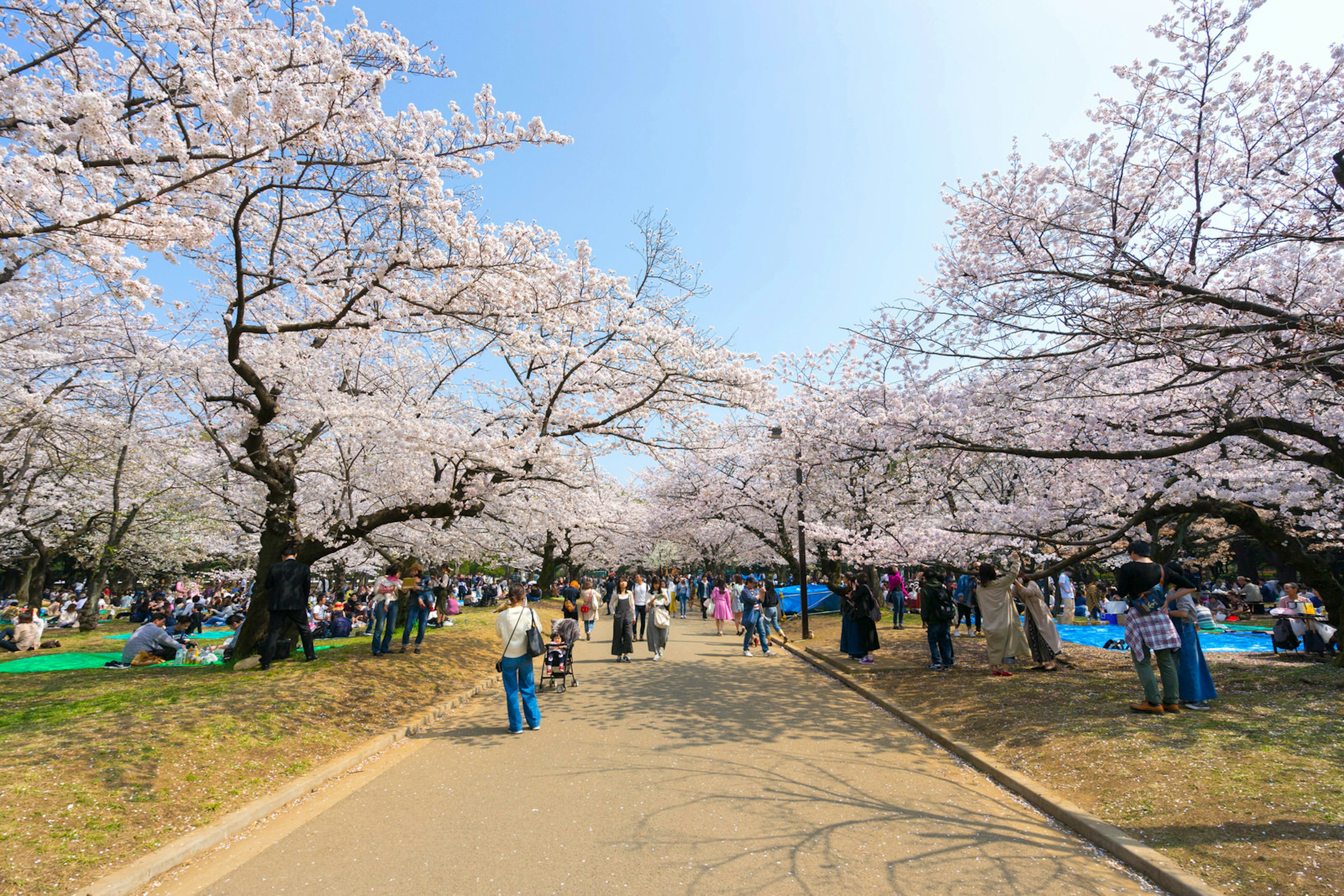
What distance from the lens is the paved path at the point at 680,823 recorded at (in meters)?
3.58

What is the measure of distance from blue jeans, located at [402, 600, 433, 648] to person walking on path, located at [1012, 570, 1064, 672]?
10471 mm

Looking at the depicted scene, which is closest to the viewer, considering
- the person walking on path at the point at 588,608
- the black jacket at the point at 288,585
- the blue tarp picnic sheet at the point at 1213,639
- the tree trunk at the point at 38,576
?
the black jacket at the point at 288,585

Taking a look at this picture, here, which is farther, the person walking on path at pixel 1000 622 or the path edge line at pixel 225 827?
the person walking on path at pixel 1000 622

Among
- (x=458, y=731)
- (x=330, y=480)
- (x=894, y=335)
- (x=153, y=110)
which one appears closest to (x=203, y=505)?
(x=330, y=480)

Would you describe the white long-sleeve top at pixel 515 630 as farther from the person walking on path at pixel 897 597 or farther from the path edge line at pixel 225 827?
the person walking on path at pixel 897 597

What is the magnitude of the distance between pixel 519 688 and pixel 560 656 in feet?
9.17

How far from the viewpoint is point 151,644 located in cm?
1148

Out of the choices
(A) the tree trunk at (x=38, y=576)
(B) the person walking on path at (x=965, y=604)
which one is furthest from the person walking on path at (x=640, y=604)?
(A) the tree trunk at (x=38, y=576)

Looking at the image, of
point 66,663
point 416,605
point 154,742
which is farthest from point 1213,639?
point 66,663

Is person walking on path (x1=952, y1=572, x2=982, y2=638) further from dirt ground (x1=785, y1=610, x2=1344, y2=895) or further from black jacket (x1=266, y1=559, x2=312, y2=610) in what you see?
black jacket (x1=266, y1=559, x2=312, y2=610)

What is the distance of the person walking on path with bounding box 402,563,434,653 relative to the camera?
12.1 meters

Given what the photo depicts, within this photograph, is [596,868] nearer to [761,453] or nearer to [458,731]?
[458,731]

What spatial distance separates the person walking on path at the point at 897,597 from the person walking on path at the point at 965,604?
1.47 metres

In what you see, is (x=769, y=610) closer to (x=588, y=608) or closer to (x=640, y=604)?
(x=640, y=604)
